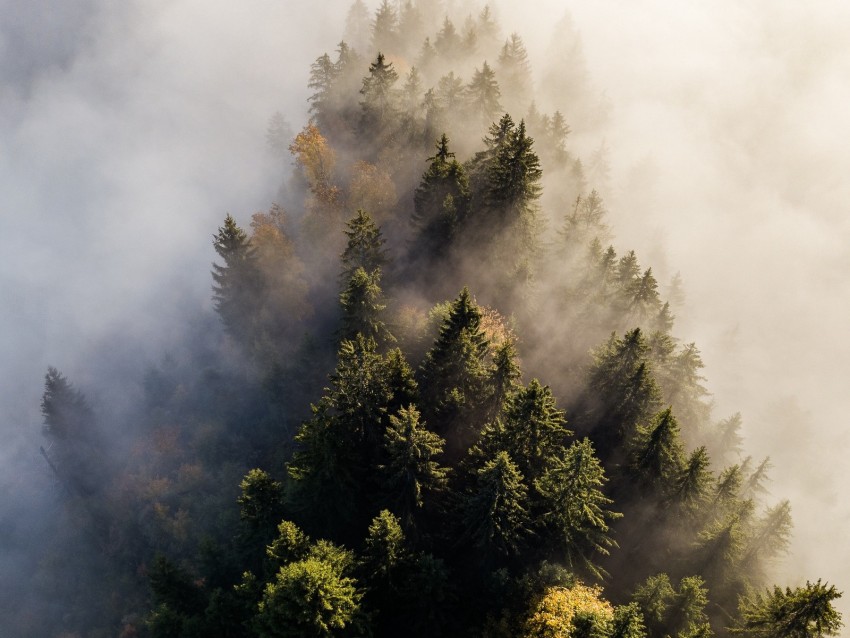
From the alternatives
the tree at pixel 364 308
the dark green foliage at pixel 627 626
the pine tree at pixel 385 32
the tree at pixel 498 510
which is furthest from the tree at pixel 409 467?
the pine tree at pixel 385 32

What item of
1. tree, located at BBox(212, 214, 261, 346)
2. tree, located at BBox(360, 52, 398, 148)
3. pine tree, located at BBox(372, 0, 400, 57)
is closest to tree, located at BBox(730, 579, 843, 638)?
tree, located at BBox(212, 214, 261, 346)

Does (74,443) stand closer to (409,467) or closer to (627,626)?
(409,467)

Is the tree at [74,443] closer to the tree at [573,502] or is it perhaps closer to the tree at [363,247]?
the tree at [363,247]

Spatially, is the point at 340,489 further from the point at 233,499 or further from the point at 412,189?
the point at 412,189

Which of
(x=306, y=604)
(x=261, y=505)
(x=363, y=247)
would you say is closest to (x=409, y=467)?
(x=306, y=604)

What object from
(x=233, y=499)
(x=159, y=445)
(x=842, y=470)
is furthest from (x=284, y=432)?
(x=842, y=470)

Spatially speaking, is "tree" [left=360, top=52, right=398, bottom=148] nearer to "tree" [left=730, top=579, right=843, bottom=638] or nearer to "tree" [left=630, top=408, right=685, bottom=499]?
"tree" [left=630, top=408, right=685, bottom=499]
